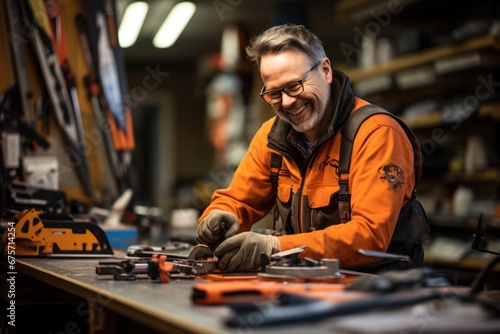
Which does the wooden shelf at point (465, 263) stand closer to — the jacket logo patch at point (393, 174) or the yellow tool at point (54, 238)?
the jacket logo patch at point (393, 174)

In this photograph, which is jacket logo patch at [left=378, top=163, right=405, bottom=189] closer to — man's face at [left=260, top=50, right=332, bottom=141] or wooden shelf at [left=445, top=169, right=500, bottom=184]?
man's face at [left=260, top=50, right=332, bottom=141]

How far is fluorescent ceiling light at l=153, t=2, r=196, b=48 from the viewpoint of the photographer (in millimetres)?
7809

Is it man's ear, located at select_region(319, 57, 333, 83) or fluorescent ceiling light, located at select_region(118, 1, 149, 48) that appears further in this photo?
fluorescent ceiling light, located at select_region(118, 1, 149, 48)

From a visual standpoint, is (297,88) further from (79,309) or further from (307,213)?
(79,309)

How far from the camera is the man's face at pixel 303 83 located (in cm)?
289

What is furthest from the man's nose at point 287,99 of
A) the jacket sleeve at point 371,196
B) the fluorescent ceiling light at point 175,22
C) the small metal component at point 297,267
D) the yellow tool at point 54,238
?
the fluorescent ceiling light at point 175,22

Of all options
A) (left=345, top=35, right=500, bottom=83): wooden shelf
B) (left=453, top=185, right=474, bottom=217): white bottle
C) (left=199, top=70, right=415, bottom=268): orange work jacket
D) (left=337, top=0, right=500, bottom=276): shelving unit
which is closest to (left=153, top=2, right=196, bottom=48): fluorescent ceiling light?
(left=337, top=0, right=500, bottom=276): shelving unit

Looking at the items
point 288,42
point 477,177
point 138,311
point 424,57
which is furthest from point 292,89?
point 424,57

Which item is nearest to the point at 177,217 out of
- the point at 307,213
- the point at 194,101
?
the point at 307,213

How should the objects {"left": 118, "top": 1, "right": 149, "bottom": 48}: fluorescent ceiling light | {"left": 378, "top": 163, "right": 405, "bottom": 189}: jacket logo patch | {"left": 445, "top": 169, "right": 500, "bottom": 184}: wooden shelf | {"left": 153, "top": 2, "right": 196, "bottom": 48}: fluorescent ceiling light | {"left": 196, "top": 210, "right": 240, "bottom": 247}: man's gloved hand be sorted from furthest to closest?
{"left": 153, "top": 2, "right": 196, "bottom": 48}: fluorescent ceiling light
{"left": 118, "top": 1, "right": 149, "bottom": 48}: fluorescent ceiling light
{"left": 445, "top": 169, "right": 500, "bottom": 184}: wooden shelf
{"left": 196, "top": 210, "right": 240, "bottom": 247}: man's gloved hand
{"left": 378, "top": 163, "right": 405, "bottom": 189}: jacket logo patch

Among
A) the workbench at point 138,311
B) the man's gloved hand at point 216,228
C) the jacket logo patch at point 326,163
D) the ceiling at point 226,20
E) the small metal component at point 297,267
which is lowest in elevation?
the workbench at point 138,311

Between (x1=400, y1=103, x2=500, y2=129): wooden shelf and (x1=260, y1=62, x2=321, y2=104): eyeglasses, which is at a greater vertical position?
(x1=400, y1=103, x2=500, y2=129): wooden shelf

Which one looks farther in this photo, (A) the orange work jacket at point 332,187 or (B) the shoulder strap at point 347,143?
(B) the shoulder strap at point 347,143

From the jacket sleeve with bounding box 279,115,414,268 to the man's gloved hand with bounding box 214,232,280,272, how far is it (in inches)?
2.4
